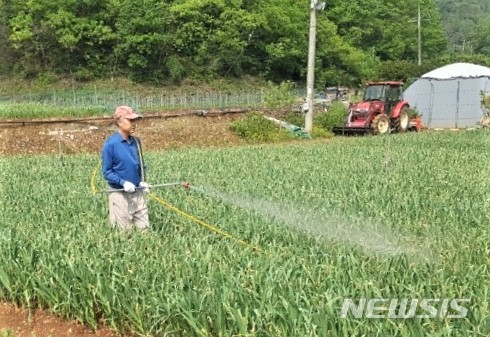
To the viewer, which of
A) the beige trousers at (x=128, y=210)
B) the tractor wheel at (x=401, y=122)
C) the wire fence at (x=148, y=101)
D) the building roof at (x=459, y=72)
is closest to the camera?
the beige trousers at (x=128, y=210)

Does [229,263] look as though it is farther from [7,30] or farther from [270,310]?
[7,30]

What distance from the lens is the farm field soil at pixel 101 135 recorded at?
2109cm

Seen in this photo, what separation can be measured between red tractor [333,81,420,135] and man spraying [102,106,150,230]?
17.0 m

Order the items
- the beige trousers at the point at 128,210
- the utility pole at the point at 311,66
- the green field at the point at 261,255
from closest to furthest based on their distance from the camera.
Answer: the green field at the point at 261,255
the beige trousers at the point at 128,210
the utility pole at the point at 311,66

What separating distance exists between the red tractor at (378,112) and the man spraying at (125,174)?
17.0 m

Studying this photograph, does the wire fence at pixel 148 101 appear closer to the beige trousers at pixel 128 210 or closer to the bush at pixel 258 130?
the bush at pixel 258 130

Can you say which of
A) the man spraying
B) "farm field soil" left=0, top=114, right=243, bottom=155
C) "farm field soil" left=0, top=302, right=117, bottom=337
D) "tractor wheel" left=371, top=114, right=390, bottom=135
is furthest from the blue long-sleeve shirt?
"tractor wheel" left=371, top=114, right=390, bottom=135

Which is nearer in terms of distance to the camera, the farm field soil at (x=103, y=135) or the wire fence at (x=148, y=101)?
the farm field soil at (x=103, y=135)

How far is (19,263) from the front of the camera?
5730mm

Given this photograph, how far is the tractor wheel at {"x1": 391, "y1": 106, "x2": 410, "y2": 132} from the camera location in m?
24.6

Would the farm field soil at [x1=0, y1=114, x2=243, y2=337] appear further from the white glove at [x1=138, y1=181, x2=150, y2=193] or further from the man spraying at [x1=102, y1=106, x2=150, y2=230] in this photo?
the white glove at [x1=138, y1=181, x2=150, y2=193]

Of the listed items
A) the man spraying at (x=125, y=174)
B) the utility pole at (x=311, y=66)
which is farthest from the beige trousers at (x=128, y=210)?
the utility pole at (x=311, y=66)

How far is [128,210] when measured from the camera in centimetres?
700

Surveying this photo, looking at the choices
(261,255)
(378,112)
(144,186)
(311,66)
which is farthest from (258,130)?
(261,255)
